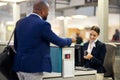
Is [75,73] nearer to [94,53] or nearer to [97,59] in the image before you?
[97,59]

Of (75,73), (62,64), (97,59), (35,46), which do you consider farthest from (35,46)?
(97,59)

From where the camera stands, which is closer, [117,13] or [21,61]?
[21,61]

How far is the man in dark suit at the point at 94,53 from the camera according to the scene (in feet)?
12.5

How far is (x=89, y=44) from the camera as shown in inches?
159

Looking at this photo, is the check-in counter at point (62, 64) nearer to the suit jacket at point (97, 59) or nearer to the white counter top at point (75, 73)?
the white counter top at point (75, 73)

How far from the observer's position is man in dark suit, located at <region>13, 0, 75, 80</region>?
2680 mm

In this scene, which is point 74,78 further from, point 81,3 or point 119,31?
point 119,31

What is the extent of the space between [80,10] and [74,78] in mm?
14185

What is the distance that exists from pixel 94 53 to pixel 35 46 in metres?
1.44

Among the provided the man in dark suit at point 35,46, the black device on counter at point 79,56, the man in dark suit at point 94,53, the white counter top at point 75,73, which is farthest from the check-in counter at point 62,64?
the man in dark suit at point 94,53

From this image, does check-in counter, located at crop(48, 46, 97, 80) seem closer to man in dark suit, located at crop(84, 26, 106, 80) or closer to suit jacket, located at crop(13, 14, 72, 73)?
suit jacket, located at crop(13, 14, 72, 73)

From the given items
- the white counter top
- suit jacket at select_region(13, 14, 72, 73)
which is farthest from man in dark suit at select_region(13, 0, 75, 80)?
the white counter top

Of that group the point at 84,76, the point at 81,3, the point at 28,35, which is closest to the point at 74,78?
the point at 84,76

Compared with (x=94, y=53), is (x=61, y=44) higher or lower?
higher
